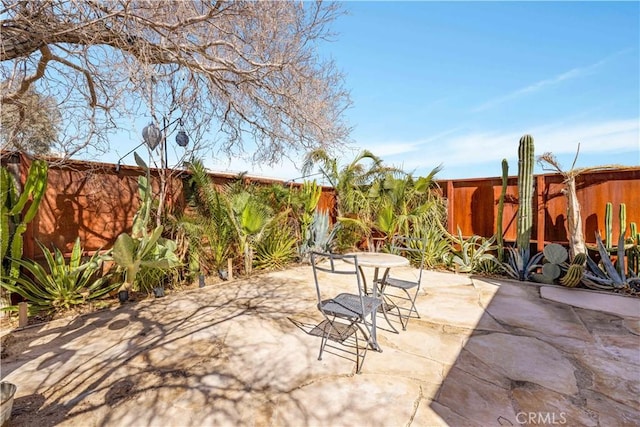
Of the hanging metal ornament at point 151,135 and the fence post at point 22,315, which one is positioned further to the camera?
the hanging metal ornament at point 151,135

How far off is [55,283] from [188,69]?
2.81 metres

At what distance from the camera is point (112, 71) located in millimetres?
3141

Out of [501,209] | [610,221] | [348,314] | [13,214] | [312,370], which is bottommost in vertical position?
[312,370]

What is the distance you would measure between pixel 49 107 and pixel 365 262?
172 inches

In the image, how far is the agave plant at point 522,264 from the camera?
4.77 metres

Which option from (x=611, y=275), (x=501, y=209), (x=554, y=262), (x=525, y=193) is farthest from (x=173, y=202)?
(x=611, y=275)

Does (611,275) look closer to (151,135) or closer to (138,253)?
(138,253)

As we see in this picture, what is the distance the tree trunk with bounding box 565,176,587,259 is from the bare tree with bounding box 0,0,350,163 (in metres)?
3.57

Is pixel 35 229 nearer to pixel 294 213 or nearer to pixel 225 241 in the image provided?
pixel 225 241

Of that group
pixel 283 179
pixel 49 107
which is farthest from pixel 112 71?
pixel 283 179

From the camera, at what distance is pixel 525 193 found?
498 centimetres

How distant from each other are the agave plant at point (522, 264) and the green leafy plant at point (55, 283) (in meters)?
6.01

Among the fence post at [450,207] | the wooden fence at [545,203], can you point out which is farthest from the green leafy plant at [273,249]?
the wooden fence at [545,203]

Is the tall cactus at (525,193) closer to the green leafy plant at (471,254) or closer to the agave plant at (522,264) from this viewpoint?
the agave plant at (522,264)
